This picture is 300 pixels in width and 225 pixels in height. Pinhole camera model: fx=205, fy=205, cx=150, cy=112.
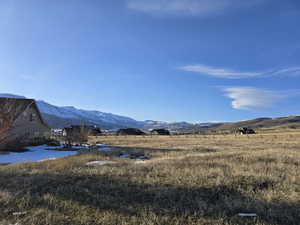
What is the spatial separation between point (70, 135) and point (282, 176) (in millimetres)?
23923

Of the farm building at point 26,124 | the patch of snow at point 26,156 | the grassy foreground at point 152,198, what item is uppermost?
the farm building at point 26,124

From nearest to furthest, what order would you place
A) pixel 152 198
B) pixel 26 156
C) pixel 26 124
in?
1. pixel 152 198
2. pixel 26 156
3. pixel 26 124

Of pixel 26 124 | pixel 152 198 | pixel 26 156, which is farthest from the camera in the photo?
pixel 26 124

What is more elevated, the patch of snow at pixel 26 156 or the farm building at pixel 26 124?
the farm building at pixel 26 124

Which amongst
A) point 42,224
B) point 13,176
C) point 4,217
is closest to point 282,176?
point 42,224

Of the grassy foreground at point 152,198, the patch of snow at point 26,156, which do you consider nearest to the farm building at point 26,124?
the patch of snow at point 26,156

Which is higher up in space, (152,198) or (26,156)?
(152,198)

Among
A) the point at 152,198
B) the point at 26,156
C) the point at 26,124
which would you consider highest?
the point at 26,124

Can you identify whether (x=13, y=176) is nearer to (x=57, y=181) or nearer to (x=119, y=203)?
(x=57, y=181)

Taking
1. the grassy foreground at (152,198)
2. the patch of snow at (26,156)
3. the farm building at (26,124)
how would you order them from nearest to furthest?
the grassy foreground at (152,198) < the patch of snow at (26,156) < the farm building at (26,124)

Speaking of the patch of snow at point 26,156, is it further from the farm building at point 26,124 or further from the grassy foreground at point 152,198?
the grassy foreground at point 152,198

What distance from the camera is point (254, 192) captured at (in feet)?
19.6

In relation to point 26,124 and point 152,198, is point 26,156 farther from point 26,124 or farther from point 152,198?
point 152,198

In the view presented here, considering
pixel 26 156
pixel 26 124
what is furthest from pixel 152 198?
pixel 26 124
